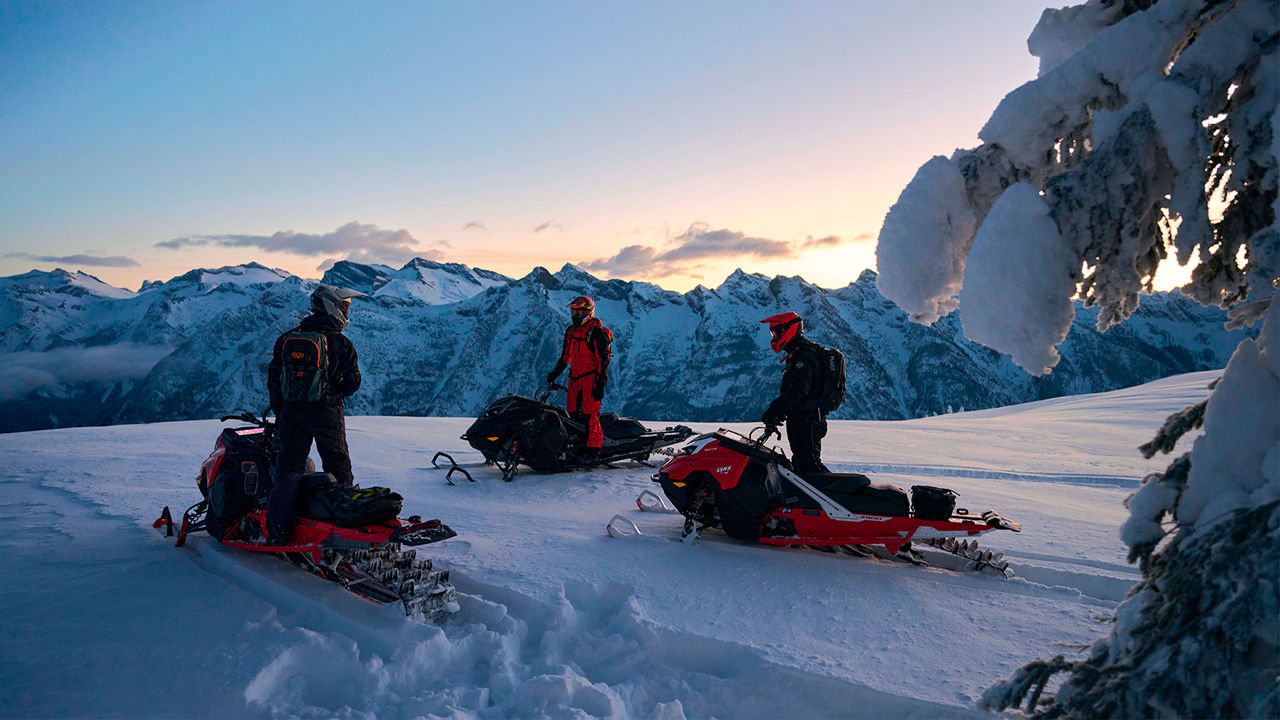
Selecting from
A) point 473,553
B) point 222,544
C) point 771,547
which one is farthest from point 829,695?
point 222,544

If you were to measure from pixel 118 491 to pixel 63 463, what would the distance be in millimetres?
2059

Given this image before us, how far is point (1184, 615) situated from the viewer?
1.75 metres

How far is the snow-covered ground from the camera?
9.25ft

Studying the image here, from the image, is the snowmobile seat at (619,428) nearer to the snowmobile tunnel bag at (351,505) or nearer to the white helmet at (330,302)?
the white helmet at (330,302)

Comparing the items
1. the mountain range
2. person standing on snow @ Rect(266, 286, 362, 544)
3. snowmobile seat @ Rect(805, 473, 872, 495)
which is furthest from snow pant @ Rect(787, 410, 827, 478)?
the mountain range

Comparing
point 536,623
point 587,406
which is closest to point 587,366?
point 587,406

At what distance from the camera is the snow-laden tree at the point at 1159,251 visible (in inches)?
69.9

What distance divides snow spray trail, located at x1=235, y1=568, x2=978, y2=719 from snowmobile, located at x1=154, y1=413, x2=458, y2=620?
0.35 m

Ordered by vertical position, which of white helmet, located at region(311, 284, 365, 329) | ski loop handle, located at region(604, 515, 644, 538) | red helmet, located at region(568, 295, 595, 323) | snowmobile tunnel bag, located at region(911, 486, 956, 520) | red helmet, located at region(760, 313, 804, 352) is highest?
red helmet, located at region(568, 295, 595, 323)

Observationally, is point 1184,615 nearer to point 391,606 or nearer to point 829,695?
point 829,695

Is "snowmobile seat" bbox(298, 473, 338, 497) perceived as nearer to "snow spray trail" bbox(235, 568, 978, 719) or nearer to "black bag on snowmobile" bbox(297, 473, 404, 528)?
"black bag on snowmobile" bbox(297, 473, 404, 528)

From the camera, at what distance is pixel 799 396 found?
542cm

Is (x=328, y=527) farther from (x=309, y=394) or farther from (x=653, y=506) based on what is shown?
(x=653, y=506)

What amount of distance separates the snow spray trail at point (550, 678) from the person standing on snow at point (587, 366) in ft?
15.4
